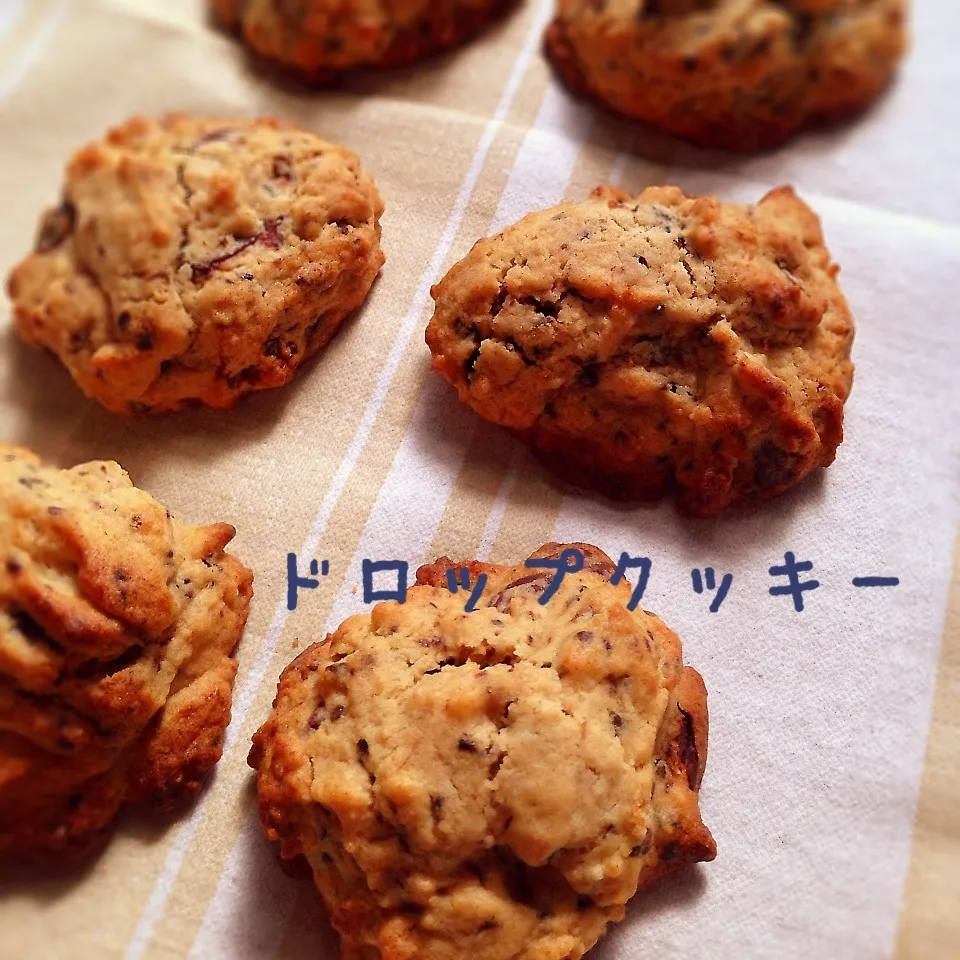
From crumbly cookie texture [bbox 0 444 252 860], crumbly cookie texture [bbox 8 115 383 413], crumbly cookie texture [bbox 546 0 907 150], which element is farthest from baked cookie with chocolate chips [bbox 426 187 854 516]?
crumbly cookie texture [bbox 0 444 252 860]

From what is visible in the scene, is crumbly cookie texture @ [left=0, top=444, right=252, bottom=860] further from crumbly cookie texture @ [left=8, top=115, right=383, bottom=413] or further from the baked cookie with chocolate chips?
the baked cookie with chocolate chips

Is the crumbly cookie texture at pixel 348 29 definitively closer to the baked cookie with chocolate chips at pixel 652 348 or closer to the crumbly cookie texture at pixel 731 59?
the crumbly cookie texture at pixel 731 59

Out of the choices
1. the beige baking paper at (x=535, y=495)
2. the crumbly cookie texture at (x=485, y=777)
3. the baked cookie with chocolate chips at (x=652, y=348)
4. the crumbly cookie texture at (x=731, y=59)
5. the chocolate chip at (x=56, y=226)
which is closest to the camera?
the crumbly cookie texture at (x=485, y=777)

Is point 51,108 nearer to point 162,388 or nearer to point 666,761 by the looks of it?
point 162,388

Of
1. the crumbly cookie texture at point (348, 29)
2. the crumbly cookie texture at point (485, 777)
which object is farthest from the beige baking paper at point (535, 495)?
the crumbly cookie texture at point (485, 777)

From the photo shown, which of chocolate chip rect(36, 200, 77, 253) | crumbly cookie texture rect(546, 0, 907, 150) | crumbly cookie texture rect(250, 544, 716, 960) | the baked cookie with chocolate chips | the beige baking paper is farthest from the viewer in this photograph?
crumbly cookie texture rect(546, 0, 907, 150)

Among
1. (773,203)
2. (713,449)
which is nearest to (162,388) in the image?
(713,449)
